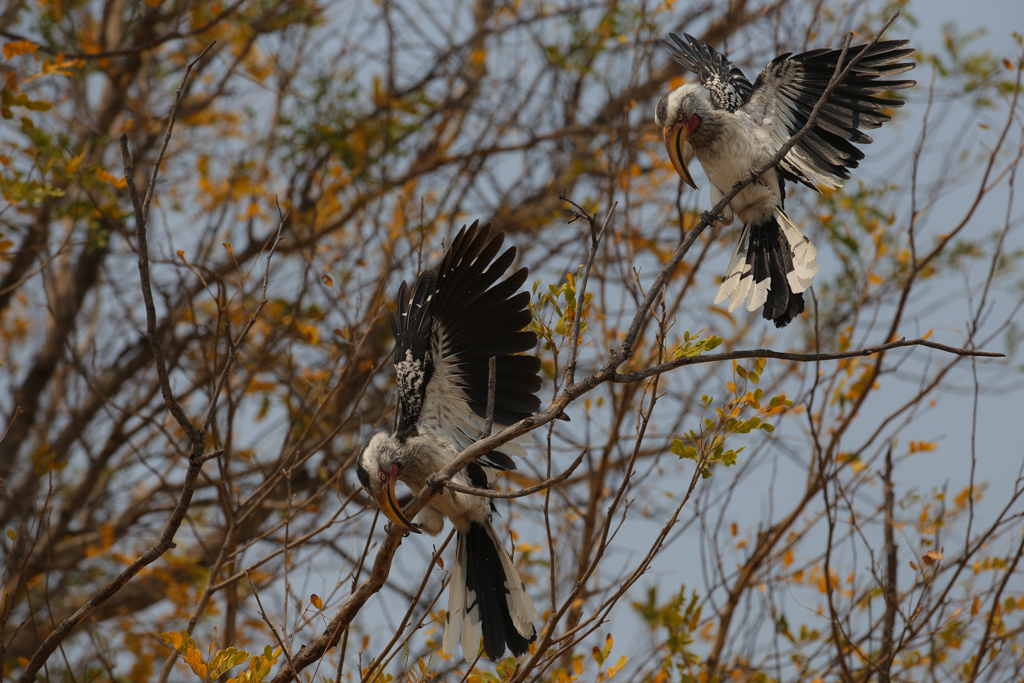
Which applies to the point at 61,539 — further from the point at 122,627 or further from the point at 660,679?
the point at 660,679

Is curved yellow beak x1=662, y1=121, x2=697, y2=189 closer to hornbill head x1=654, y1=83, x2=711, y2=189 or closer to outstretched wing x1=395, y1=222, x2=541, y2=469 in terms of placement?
hornbill head x1=654, y1=83, x2=711, y2=189

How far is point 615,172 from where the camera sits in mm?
3795

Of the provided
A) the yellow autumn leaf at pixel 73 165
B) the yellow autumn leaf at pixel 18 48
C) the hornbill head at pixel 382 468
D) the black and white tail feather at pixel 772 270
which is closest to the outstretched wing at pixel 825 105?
the black and white tail feather at pixel 772 270

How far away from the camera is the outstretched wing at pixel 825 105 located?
9.21 feet

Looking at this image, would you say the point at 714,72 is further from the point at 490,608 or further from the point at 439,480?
the point at 490,608

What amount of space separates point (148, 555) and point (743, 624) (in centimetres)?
252

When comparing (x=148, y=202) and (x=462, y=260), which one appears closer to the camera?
(x=148, y=202)

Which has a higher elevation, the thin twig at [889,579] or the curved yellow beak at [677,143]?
the curved yellow beak at [677,143]

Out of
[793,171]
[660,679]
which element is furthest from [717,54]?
[660,679]

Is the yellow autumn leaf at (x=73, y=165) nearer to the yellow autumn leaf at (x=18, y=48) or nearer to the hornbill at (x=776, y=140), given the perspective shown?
the yellow autumn leaf at (x=18, y=48)

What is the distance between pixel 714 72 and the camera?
11.0 feet

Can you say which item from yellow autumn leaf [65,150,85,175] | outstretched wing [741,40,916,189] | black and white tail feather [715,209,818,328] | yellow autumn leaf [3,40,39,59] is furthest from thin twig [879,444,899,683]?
yellow autumn leaf [3,40,39,59]

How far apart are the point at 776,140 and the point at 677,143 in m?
0.39

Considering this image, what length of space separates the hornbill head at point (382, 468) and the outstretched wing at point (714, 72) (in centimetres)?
179
